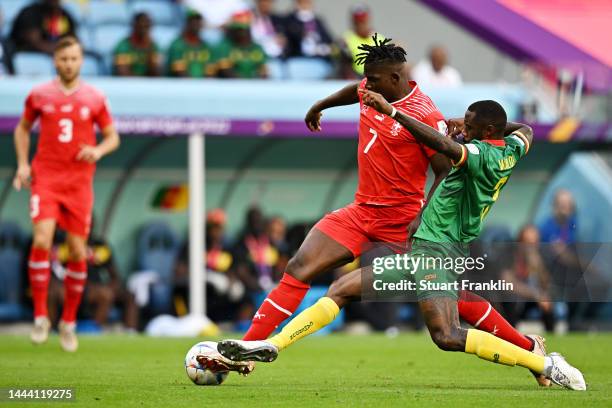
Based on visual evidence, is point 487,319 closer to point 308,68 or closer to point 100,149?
point 100,149

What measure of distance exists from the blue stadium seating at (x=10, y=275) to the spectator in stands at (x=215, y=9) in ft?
13.9

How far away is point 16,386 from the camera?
8367 millimetres

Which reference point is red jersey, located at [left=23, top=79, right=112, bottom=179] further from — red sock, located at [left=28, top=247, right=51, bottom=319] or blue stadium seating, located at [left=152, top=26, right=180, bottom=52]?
blue stadium seating, located at [left=152, top=26, right=180, bottom=52]

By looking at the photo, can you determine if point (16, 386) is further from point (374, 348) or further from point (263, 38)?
point (263, 38)

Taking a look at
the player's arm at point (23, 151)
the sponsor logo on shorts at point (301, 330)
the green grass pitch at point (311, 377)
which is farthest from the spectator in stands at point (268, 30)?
the sponsor logo on shorts at point (301, 330)

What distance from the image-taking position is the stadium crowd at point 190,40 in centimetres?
1706

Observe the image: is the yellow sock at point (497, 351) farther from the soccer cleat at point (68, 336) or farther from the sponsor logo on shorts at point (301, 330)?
the soccer cleat at point (68, 336)

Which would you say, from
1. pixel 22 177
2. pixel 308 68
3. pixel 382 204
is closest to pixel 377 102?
pixel 382 204

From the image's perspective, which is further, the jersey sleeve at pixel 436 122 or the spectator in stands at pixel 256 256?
the spectator in stands at pixel 256 256

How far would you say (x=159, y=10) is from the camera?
19.4 metres

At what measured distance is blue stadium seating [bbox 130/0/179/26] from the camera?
19188 mm

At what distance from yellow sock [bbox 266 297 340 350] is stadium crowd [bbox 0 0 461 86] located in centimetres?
926

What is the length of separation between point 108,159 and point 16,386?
31.3ft

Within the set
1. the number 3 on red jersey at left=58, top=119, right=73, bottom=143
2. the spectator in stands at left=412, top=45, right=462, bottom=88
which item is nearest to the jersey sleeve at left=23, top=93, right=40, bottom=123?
the number 3 on red jersey at left=58, top=119, right=73, bottom=143
